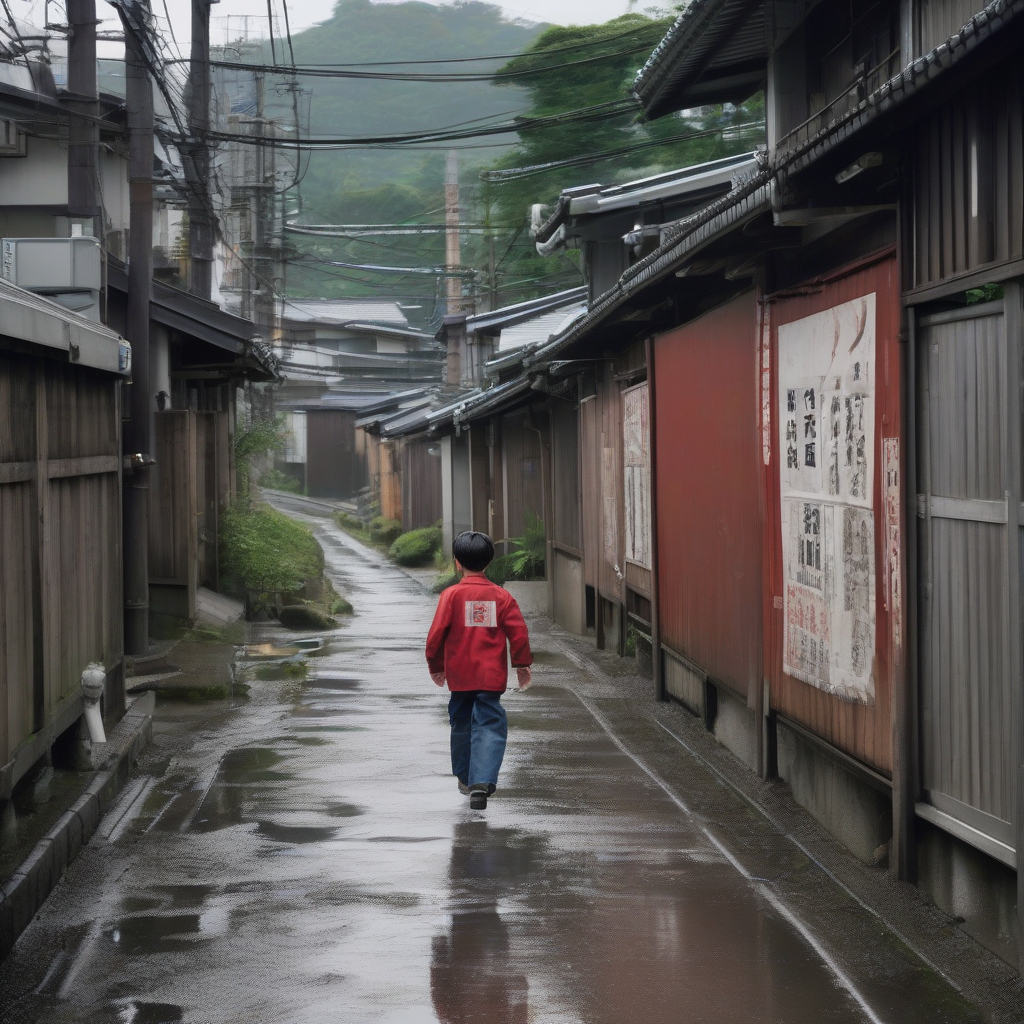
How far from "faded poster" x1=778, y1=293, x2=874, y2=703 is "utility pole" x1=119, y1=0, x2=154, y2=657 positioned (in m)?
8.61

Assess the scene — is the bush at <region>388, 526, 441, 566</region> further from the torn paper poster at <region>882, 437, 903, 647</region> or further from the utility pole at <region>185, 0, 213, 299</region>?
the torn paper poster at <region>882, 437, 903, 647</region>

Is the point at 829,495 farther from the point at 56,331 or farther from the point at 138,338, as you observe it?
the point at 138,338

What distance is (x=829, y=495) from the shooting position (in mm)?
7820

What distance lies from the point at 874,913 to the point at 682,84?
8.85m

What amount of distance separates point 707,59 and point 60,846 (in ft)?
28.9

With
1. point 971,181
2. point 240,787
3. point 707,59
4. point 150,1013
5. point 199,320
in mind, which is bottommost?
point 240,787

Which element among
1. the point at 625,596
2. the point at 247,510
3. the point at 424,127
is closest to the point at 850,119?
the point at 625,596

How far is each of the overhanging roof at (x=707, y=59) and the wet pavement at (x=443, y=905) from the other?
6.14 metres

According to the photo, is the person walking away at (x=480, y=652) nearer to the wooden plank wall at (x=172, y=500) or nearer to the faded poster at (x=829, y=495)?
the faded poster at (x=829, y=495)

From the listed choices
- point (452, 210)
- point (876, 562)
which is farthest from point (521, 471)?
point (876, 562)

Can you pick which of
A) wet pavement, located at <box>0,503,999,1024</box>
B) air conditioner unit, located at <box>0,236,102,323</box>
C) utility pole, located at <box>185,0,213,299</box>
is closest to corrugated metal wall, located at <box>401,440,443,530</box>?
utility pole, located at <box>185,0,213,299</box>

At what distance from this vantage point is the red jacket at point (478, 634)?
874 cm

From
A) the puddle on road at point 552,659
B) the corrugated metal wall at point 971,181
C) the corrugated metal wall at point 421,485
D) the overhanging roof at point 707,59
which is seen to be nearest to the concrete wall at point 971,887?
the corrugated metal wall at point 971,181

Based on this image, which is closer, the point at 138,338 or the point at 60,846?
the point at 60,846
